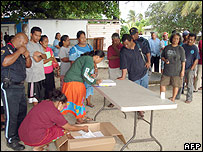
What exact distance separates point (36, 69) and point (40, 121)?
1.34 meters

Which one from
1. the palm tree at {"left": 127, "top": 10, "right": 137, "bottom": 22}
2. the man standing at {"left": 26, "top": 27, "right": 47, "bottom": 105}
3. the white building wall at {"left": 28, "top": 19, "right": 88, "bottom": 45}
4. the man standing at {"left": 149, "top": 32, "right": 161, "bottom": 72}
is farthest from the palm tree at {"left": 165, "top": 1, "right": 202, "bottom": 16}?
the palm tree at {"left": 127, "top": 10, "right": 137, "bottom": 22}

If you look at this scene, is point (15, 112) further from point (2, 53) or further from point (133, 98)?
point (133, 98)

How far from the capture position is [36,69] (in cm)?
370

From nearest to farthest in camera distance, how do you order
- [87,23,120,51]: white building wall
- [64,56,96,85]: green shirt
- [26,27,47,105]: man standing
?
[64,56,96,85]: green shirt → [26,27,47,105]: man standing → [87,23,120,51]: white building wall

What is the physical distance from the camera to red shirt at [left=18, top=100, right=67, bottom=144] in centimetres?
255

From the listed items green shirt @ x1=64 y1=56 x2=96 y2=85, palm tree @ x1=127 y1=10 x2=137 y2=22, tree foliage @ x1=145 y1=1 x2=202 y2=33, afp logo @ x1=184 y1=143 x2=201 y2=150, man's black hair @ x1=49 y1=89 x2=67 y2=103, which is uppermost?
palm tree @ x1=127 y1=10 x2=137 y2=22

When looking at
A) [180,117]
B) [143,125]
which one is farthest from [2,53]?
[180,117]

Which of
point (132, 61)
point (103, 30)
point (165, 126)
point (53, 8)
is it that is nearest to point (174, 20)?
point (103, 30)

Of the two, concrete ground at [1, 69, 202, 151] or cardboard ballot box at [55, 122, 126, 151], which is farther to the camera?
concrete ground at [1, 69, 202, 151]

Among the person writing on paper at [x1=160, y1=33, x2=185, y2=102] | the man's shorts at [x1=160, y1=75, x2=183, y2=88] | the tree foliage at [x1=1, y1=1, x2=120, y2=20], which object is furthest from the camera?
the tree foliage at [x1=1, y1=1, x2=120, y2=20]

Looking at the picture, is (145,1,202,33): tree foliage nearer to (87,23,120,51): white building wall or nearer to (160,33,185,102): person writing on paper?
(87,23,120,51): white building wall

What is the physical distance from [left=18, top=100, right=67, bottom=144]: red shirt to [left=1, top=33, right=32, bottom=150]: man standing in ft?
0.99

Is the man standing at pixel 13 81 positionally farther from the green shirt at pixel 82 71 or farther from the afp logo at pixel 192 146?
the afp logo at pixel 192 146

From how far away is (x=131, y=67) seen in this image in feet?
12.8
